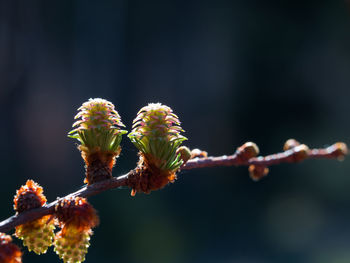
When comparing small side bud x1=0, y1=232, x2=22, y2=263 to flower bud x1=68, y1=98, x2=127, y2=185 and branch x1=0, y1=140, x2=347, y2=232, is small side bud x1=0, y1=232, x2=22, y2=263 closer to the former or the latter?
branch x1=0, y1=140, x2=347, y2=232

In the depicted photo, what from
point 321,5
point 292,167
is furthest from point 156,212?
point 321,5

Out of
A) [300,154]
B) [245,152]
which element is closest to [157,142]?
[245,152]

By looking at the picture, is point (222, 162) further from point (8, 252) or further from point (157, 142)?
point (8, 252)

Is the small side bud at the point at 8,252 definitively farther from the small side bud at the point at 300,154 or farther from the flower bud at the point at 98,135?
the small side bud at the point at 300,154

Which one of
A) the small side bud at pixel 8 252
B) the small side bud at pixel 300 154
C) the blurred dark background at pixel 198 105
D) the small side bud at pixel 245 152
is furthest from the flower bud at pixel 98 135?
the blurred dark background at pixel 198 105

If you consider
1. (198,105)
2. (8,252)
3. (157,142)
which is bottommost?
(8,252)

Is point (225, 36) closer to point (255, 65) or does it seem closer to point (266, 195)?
point (255, 65)
